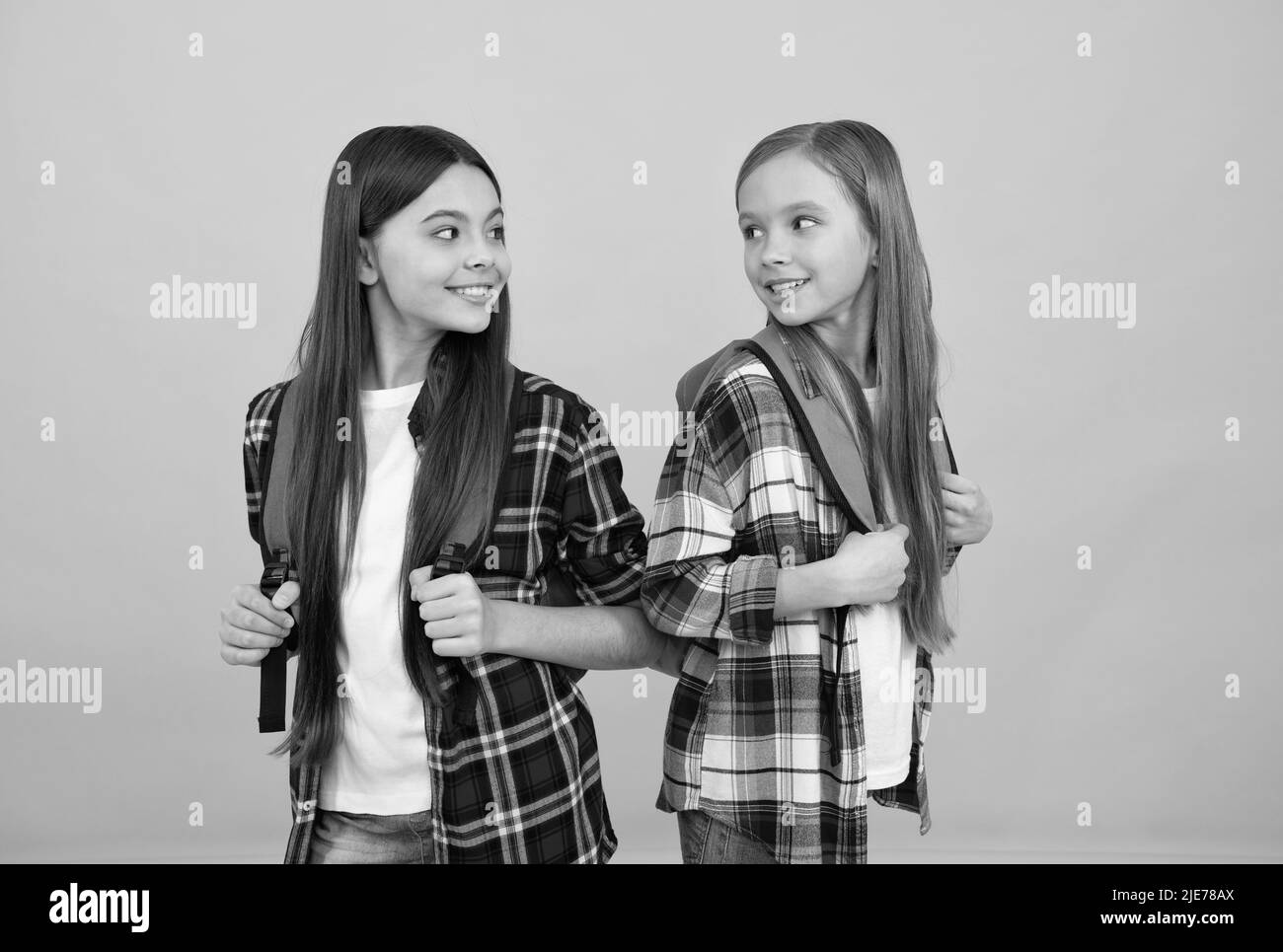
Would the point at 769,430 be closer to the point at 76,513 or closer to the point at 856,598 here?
the point at 856,598

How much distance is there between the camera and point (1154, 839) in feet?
12.5

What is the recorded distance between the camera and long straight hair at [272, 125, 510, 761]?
1.90 m

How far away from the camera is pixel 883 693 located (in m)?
1.99

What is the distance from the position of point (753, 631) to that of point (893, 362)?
524 mm

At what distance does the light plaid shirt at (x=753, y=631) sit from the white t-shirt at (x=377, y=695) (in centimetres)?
39

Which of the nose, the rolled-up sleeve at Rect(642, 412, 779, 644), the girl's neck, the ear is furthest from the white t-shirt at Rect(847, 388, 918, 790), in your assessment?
the ear

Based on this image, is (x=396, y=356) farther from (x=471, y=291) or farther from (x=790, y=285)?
(x=790, y=285)

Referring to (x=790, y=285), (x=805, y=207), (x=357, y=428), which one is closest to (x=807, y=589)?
(x=790, y=285)

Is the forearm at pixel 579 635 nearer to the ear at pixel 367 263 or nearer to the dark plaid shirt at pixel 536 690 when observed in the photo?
the dark plaid shirt at pixel 536 690

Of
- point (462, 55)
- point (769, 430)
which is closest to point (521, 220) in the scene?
point (462, 55)

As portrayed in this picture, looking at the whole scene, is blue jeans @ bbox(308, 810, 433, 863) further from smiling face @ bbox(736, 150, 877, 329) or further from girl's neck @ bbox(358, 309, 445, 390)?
smiling face @ bbox(736, 150, 877, 329)

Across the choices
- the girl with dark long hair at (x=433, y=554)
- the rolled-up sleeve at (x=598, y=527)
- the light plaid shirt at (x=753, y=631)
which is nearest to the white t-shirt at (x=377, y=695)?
the girl with dark long hair at (x=433, y=554)

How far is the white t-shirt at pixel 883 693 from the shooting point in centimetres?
198

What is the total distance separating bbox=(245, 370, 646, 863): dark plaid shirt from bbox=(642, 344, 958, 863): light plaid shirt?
0.32 feet
